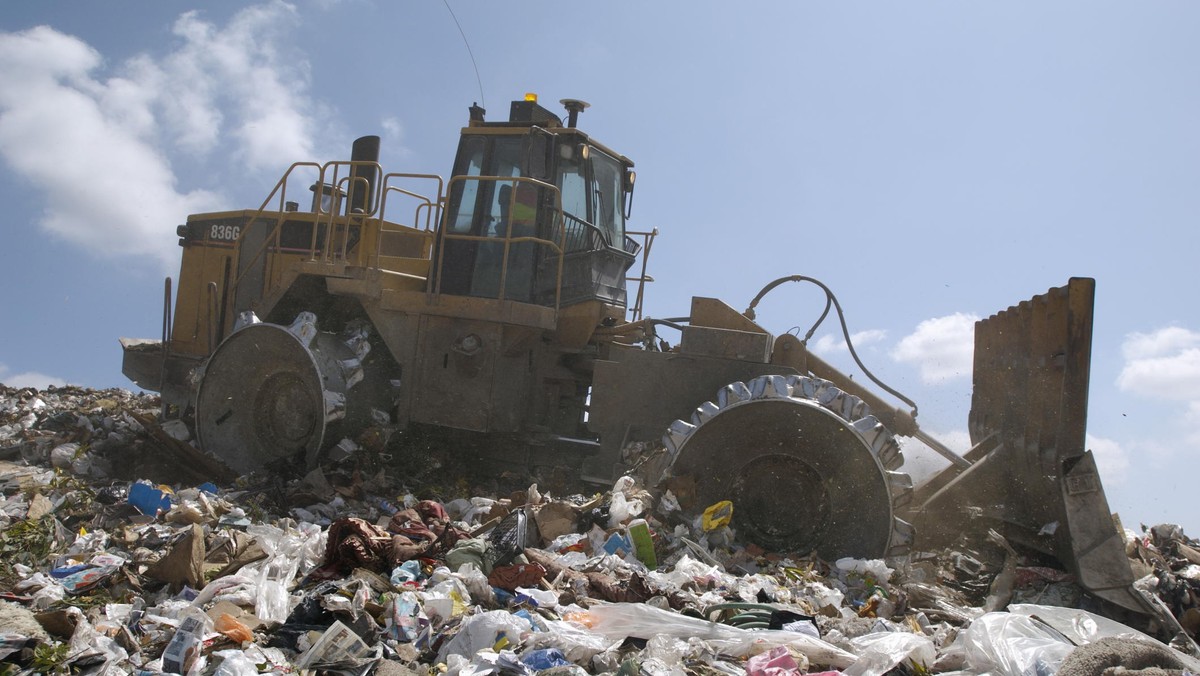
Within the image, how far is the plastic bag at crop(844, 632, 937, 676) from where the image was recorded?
11.6 ft

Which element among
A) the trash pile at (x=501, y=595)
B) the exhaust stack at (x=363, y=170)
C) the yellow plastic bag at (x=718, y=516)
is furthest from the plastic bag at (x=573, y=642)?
the exhaust stack at (x=363, y=170)

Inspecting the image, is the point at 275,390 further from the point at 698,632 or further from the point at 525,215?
the point at 698,632

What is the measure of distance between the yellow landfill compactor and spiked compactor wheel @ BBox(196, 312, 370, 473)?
0.02m

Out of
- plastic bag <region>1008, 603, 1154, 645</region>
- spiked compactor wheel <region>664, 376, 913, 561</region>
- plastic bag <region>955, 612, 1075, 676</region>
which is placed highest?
spiked compactor wheel <region>664, 376, 913, 561</region>

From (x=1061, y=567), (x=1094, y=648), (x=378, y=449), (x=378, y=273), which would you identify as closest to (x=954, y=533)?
(x=1061, y=567)

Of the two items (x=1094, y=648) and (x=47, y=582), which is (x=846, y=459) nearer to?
(x=1094, y=648)

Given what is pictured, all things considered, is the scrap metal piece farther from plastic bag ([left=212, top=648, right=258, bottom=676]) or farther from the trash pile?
plastic bag ([left=212, top=648, right=258, bottom=676])

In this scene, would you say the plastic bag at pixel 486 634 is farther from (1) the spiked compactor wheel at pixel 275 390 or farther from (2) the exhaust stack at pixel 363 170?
(2) the exhaust stack at pixel 363 170

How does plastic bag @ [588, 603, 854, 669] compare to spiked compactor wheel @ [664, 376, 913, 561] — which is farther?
spiked compactor wheel @ [664, 376, 913, 561]

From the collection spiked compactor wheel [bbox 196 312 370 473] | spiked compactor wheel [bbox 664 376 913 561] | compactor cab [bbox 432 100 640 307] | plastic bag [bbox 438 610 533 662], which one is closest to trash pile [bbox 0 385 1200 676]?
plastic bag [bbox 438 610 533 662]

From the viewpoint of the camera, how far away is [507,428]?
686 cm

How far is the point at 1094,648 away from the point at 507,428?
14.2ft

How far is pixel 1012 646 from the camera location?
11.8 feet

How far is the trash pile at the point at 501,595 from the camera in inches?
139
